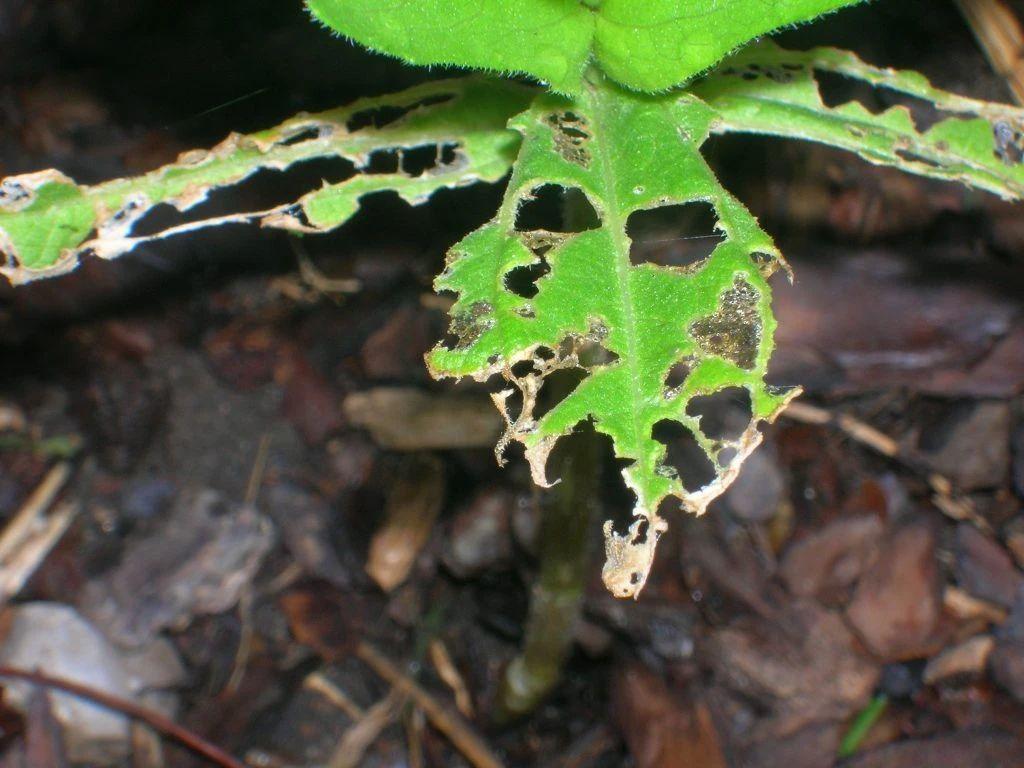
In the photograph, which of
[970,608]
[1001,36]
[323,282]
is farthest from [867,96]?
[323,282]

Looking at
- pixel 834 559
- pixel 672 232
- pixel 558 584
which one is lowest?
pixel 834 559

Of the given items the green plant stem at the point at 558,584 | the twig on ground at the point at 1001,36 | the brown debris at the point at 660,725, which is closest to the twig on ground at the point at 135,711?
the green plant stem at the point at 558,584

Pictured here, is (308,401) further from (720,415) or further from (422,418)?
(720,415)

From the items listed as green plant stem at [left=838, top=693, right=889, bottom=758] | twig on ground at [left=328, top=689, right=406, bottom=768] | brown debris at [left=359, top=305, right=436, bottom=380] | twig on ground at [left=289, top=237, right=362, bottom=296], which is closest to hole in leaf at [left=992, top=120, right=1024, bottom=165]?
green plant stem at [left=838, top=693, right=889, bottom=758]

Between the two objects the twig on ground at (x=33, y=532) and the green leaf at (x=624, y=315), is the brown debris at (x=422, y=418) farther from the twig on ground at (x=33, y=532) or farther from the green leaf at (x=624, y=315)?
the green leaf at (x=624, y=315)

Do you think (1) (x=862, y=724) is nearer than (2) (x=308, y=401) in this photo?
Yes

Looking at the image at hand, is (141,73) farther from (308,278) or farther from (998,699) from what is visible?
(998,699)

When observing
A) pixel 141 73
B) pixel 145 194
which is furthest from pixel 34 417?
pixel 145 194

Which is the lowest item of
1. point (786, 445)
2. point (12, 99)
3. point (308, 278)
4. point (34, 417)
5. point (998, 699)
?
point (998, 699)
